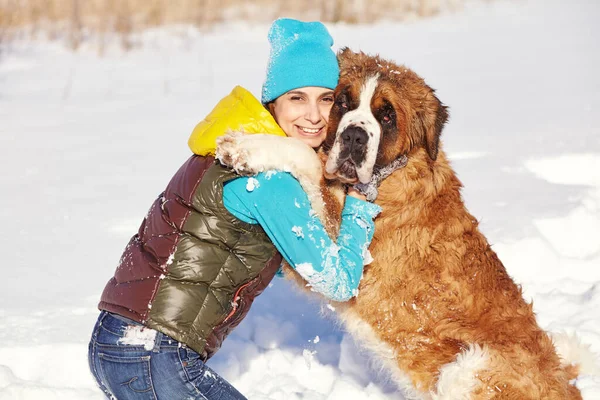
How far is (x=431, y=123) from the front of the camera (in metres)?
3.04

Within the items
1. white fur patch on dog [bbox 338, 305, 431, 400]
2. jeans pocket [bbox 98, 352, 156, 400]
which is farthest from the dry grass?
jeans pocket [bbox 98, 352, 156, 400]

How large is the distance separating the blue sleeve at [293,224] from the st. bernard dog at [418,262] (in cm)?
16

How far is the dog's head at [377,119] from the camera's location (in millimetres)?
2869

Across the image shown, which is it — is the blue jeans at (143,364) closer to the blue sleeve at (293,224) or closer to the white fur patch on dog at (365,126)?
the blue sleeve at (293,224)

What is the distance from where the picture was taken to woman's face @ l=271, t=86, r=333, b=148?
302cm

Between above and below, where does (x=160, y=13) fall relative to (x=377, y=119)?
below

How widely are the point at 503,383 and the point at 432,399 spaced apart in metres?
0.34

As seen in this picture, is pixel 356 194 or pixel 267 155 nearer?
pixel 267 155

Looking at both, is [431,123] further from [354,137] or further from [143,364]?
[143,364]

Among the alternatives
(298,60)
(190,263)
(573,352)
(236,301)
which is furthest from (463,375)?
(298,60)

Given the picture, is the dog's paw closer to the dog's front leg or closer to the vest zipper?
the dog's front leg

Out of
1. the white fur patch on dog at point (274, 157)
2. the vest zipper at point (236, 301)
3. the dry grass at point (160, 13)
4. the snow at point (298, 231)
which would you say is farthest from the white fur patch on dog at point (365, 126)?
the dry grass at point (160, 13)

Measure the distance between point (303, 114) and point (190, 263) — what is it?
3.10 feet

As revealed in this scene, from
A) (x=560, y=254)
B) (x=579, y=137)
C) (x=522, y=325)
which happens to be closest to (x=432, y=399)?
(x=522, y=325)
